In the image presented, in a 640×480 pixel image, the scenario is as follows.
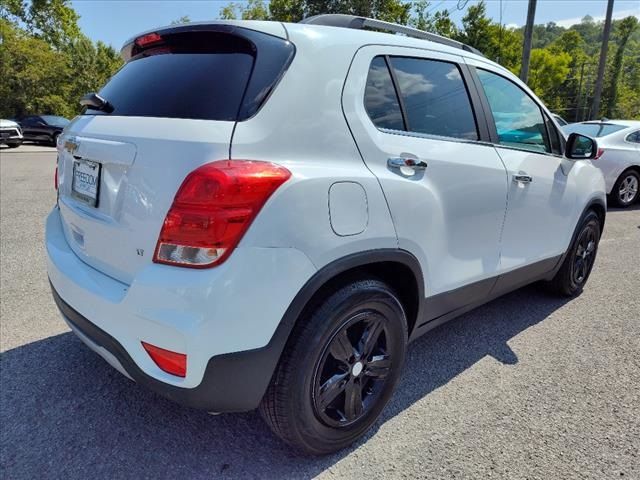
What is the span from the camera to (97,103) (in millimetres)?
2219

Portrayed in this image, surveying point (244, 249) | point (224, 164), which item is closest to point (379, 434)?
point (244, 249)

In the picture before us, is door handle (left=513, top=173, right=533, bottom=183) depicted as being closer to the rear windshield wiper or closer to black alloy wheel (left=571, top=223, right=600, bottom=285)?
black alloy wheel (left=571, top=223, right=600, bottom=285)

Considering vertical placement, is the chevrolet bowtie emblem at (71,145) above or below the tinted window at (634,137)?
below

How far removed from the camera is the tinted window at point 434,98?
2.32m

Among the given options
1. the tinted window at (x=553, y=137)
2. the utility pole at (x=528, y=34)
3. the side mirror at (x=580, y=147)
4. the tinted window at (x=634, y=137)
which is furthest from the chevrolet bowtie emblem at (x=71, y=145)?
the utility pole at (x=528, y=34)

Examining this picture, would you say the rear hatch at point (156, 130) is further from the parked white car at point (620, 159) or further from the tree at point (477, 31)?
the tree at point (477, 31)

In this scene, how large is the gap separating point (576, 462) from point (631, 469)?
0.23 meters

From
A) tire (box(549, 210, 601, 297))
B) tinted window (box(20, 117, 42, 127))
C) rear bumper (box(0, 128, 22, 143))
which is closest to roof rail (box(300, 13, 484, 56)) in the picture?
tire (box(549, 210, 601, 297))

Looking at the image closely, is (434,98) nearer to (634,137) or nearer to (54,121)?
(634,137)

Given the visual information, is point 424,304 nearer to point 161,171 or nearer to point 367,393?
point 367,393

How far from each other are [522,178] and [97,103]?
8.00 ft

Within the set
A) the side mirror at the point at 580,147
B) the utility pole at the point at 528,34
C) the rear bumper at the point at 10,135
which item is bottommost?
the rear bumper at the point at 10,135

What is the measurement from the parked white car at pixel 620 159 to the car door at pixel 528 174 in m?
5.42

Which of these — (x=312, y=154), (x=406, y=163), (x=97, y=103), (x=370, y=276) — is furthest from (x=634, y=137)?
(x=97, y=103)
